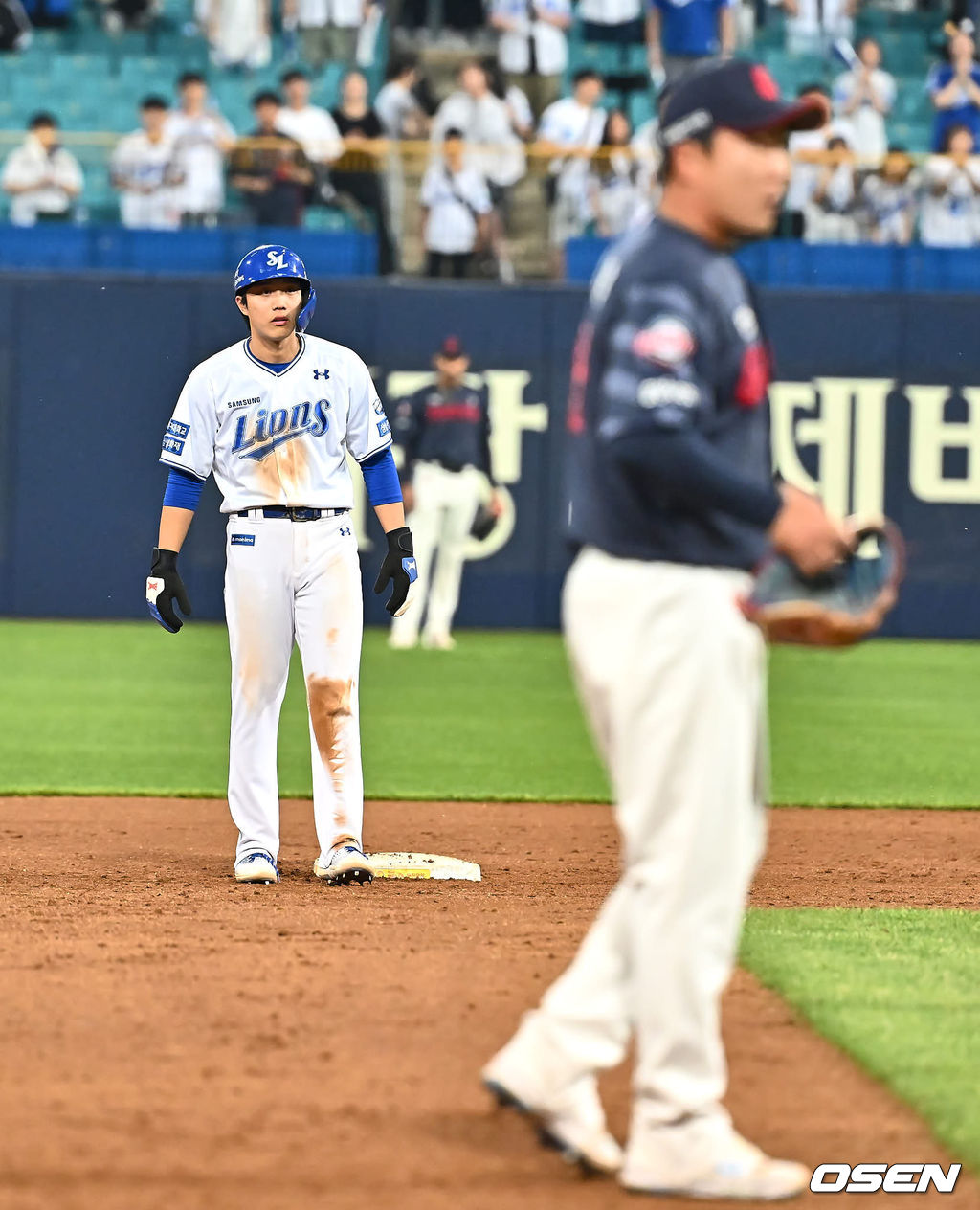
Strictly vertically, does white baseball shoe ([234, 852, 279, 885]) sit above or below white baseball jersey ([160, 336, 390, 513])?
below

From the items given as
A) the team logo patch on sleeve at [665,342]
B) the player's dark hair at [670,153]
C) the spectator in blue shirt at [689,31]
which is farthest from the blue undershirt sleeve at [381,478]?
the spectator in blue shirt at [689,31]

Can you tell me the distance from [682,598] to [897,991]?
7.69ft

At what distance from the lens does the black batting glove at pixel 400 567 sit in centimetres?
760

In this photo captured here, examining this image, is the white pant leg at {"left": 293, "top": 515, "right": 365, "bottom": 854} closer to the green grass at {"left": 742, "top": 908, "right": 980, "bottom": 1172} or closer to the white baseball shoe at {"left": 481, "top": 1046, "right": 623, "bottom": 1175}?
the green grass at {"left": 742, "top": 908, "right": 980, "bottom": 1172}

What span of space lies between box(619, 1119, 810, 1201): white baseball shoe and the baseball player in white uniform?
3.61 metres

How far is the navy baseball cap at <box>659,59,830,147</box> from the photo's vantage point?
3762 millimetres

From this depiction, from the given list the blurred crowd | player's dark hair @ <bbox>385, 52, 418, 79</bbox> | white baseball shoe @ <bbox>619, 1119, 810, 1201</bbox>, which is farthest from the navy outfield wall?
white baseball shoe @ <bbox>619, 1119, 810, 1201</bbox>

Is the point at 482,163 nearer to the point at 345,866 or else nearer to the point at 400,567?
the point at 400,567

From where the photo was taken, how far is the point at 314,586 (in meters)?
7.28

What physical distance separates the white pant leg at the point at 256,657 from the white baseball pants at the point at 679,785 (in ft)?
11.8

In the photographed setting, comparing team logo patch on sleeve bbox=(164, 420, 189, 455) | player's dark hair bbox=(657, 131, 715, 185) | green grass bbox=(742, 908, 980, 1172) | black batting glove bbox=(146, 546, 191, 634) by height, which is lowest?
green grass bbox=(742, 908, 980, 1172)

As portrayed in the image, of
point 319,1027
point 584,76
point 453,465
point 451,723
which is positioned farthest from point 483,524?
point 319,1027

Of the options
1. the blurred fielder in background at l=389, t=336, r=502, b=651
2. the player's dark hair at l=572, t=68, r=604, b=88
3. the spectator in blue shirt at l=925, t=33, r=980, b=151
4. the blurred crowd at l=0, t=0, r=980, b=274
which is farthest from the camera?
the spectator in blue shirt at l=925, t=33, r=980, b=151

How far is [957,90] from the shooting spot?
70.5 ft
